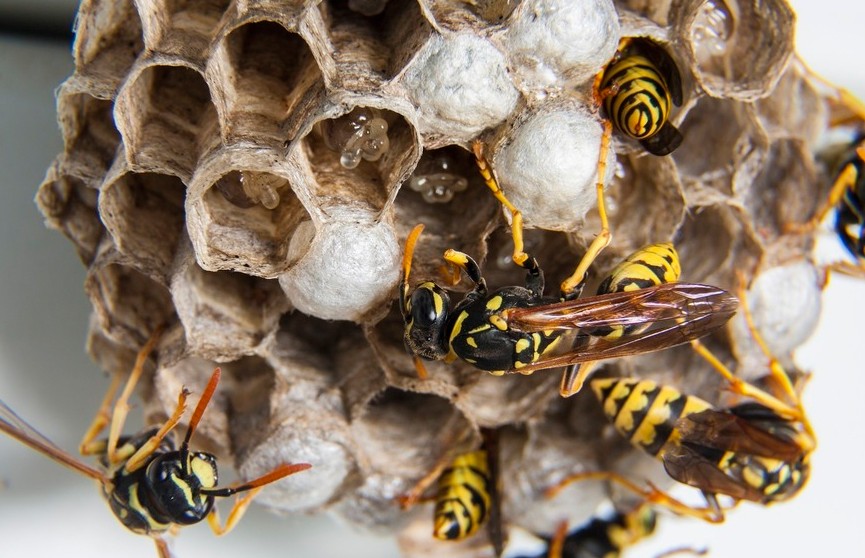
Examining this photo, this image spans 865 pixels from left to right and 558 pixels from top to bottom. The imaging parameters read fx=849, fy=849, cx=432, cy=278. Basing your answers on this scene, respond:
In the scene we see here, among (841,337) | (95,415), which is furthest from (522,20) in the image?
(841,337)

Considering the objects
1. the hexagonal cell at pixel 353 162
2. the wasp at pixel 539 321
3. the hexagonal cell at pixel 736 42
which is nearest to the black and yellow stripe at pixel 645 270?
the wasp at pixel 539 321

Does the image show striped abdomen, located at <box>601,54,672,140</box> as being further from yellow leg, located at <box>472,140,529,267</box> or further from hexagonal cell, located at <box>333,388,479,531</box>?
hexagonal cell, located at <box>333,388,479,531</box>

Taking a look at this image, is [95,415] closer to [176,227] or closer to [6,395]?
[6,395]

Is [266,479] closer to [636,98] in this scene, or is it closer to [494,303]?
[494,303]

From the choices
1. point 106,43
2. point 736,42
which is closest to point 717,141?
point 736,42

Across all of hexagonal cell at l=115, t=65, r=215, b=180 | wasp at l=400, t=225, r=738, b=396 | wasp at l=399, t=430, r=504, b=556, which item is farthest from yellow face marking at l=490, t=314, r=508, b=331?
hexagonal cell at l=115, t=65, r=215, b=180
